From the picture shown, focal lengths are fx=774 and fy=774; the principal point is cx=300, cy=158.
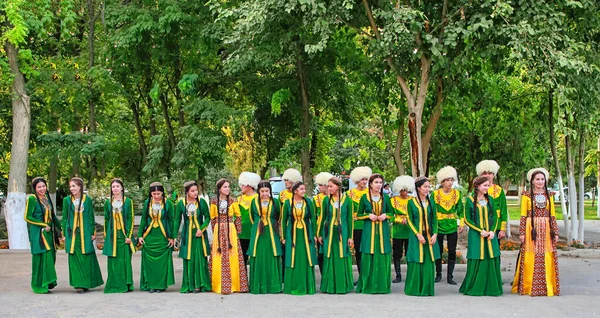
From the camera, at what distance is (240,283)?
1095cm

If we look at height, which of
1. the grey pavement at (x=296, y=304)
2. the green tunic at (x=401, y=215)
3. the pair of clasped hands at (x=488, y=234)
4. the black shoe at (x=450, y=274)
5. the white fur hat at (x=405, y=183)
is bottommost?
the grey pavement at (x=296, y=304)

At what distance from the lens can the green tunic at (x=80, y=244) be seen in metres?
11.0

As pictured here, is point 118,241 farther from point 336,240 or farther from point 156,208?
point 336,240

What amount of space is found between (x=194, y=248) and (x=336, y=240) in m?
2.02

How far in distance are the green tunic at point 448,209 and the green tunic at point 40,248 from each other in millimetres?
5694

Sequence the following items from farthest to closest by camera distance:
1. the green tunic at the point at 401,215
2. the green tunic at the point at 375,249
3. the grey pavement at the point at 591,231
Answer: the grey pavement at the point at 591,231, the green tunic at the point at 401,215, the green tunic at the point at 375,249

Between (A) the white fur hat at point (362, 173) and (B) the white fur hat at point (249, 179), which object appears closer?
(B) the white fur hat at point (249, 179)

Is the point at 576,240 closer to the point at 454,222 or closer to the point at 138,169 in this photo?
the point at 454,222

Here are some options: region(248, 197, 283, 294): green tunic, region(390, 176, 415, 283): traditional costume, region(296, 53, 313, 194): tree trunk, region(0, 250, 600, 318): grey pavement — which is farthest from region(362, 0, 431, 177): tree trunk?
region(248, 197, 283, 294): green tunic

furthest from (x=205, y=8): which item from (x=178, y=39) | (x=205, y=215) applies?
(x=205, y=215)

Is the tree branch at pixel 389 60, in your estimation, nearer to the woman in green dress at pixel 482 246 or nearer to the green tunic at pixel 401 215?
the green tunic at pixel 401 215

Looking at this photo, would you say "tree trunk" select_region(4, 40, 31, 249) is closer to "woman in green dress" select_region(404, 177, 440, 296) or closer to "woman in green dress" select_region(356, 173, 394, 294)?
"woman in green dress" select_region(356, 173, 394, 294)

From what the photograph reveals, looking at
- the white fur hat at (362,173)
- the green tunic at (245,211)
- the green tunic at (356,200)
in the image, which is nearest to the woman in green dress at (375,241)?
the white fur hat at (362,173)

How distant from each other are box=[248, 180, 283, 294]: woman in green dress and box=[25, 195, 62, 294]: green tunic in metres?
2.90
